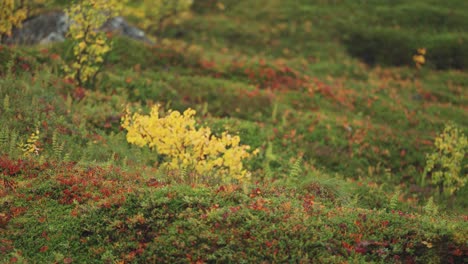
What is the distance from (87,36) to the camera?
20.1 meters

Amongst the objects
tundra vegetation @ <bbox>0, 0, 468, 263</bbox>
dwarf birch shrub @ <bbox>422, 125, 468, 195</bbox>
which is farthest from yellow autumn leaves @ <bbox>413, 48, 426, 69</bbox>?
dwarf birch shrub @ <bbox>422, 125, 468, 195</bbox>

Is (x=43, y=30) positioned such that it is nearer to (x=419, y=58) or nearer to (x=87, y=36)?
(x=87, y=36)

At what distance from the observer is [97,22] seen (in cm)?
1962

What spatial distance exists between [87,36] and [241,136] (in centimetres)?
890

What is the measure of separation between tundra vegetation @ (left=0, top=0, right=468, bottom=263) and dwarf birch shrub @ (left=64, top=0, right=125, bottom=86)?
0.34ft

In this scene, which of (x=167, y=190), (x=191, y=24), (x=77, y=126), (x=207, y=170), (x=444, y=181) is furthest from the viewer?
(x=191, y=24)

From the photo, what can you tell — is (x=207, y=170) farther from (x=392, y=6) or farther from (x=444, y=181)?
(x=392, y=6)

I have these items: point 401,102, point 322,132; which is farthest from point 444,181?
point 401,102

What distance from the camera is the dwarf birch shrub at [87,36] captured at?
1956cm

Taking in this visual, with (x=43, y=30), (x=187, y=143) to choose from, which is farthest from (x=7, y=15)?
(x=187, y=143)

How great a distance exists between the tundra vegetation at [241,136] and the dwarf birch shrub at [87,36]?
104mm

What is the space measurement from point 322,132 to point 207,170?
11.2m

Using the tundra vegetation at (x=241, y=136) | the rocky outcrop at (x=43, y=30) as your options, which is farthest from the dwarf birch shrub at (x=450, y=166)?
the rocky outcrop at (x=43, y=30)

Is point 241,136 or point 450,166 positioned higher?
point 241,136
